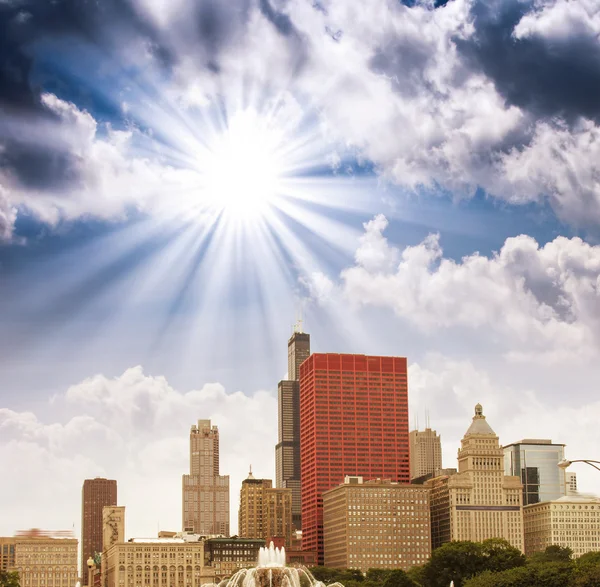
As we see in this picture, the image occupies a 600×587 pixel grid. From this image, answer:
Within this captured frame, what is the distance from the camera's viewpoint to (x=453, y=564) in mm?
194000

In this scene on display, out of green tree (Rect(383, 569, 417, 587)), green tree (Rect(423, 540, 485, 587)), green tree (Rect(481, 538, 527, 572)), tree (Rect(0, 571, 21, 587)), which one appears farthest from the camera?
green tree (Rect(423, 540, 485, 587))

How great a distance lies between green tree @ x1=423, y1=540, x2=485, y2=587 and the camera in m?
192

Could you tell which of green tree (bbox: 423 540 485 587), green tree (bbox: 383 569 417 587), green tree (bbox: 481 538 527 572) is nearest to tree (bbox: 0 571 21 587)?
green tree (bbox: 383 569 417 587)

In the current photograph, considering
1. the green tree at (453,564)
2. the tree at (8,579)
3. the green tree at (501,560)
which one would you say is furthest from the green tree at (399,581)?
the tree at (8,579)

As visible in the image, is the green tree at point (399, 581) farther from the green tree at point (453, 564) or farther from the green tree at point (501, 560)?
the green tree at point (501, 560)

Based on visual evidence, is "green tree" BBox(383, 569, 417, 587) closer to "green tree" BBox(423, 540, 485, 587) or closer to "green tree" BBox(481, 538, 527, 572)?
"green tree" BBox(423, 540, 485, 587)

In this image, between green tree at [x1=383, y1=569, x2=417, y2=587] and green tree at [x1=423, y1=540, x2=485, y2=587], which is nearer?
green tree at [x1=383, y1=569, x2=417, y2=587]

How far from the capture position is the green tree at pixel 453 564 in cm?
19250

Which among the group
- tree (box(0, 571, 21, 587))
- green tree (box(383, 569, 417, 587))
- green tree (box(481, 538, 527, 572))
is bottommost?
green tree (box(383, 569, 417, 587))

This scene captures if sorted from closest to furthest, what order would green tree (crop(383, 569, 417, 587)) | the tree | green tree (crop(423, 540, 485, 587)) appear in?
the tree → green tree (crop(383, 569, 417, 587)) → green tree (crop(423, 540, 485, 587))

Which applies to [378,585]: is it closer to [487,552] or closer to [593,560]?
[487,552]

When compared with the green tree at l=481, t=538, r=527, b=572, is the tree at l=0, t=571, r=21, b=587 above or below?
below

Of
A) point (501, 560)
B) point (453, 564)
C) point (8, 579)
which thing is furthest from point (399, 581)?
point (8, 579)

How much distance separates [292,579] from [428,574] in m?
105
